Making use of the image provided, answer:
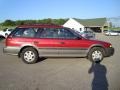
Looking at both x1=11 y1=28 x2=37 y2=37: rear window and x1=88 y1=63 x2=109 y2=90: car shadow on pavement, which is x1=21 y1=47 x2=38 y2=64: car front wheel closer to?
x1=11 y1=28 x2=37 y2=37: rear window

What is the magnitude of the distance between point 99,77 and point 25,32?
13.7ft

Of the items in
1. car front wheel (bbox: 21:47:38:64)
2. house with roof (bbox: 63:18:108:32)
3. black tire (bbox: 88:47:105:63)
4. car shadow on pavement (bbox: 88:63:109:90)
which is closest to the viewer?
car shadow on pavement (bbox: 88:63:109:90)

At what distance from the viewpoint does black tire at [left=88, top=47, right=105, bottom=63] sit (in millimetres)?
9461

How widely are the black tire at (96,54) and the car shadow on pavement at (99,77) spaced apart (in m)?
0.42

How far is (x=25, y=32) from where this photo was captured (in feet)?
30.6

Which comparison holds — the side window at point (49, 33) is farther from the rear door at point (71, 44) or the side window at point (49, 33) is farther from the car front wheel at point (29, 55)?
the car front wheel at point (29, 55)

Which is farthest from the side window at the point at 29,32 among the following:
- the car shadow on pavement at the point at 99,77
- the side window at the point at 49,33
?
the car shadow on pavement at the point at 99,77

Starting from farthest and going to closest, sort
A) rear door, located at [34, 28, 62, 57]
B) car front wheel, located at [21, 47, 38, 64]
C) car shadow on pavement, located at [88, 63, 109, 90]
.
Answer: car front wheel, located at [21, 47, 38, 64]
rear door, located at [34, 28, 62, 57]
car shadow on pavement, located at [88, 63, 109, 90]

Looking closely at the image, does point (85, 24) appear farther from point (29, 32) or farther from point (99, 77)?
point (99, 77)

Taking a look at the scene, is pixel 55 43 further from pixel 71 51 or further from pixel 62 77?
pixel 62 77

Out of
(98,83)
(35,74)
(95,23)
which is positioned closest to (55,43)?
(35,74)

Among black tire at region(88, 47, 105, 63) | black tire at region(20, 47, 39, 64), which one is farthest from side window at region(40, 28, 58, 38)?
black tire at region(88, 47, 105, 63)

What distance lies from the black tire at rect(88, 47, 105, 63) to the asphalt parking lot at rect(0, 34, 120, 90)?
0.31 meters

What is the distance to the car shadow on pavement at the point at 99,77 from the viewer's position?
581 centimetres
